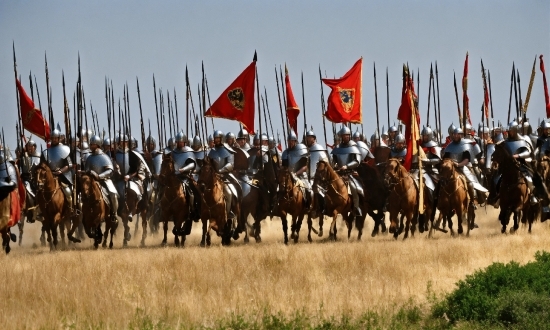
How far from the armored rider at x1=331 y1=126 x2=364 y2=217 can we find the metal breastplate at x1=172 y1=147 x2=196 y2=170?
3.47m

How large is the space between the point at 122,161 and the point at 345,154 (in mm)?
5920

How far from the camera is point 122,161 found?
103ft

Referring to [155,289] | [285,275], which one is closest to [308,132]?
[285,275]

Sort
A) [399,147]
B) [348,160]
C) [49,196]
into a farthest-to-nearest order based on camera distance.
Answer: [399,147] → [348,160] → [49,196]

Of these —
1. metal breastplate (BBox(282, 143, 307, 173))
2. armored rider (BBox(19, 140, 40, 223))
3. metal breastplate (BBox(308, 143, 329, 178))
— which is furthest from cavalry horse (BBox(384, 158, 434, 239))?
armored rider (BBox(19, 140, 40, 223))

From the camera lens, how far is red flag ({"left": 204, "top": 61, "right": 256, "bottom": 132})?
90.1 ft

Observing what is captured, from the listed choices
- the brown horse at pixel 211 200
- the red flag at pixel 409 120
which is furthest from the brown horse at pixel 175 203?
the red flag at pixel 409 120

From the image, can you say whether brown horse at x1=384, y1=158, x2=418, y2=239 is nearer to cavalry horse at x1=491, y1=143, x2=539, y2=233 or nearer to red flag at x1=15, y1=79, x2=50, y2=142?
cavalry horse at x1=491, y1=143, x2=539, y2=233

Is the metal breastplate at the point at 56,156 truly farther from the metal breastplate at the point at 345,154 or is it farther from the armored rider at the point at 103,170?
the metal breastplate at the point at 345,154

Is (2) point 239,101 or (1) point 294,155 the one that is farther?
(1) point 294,155

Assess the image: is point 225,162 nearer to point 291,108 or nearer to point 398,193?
point 291,108

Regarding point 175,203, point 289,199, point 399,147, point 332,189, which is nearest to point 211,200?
point 175,203

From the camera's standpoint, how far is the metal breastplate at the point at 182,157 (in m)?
29.1

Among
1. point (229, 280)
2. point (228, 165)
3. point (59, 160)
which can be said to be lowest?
point (229, 280)
